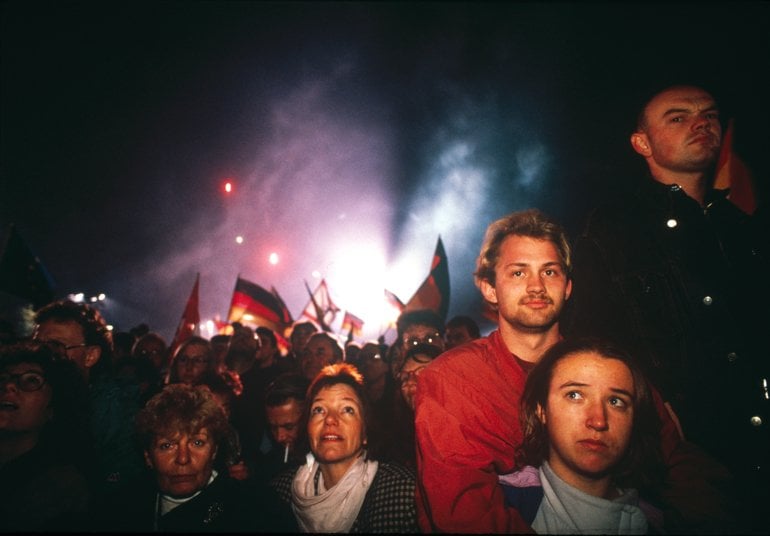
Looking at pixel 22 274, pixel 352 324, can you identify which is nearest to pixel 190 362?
pixel 22 274

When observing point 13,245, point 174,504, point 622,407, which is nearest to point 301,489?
point 174,504

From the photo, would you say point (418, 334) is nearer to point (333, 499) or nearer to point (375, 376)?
point (375, 376)

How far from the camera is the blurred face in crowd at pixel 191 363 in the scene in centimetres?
545

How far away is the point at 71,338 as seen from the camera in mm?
3826

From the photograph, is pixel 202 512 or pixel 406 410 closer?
pixel 202 512

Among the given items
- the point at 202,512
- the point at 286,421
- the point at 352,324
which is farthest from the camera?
the point at 352,324

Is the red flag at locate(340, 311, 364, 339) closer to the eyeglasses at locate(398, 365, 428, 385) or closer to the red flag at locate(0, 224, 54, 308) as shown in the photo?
the red flag at locate(0, 224, 54, 308)

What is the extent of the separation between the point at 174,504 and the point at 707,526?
3.51m

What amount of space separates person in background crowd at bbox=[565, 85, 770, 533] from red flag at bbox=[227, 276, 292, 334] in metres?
9.39

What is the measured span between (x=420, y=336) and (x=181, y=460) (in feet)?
11.7

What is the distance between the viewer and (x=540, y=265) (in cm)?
247

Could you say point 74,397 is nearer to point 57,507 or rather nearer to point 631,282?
point 57,507

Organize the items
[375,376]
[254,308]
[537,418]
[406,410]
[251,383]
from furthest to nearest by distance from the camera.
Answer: [254,308] < [251,383] < [375,376] < [406,410] < [537,418]

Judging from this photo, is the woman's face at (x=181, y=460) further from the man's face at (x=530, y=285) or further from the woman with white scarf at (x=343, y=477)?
the man's face at (x=530, y=285)
